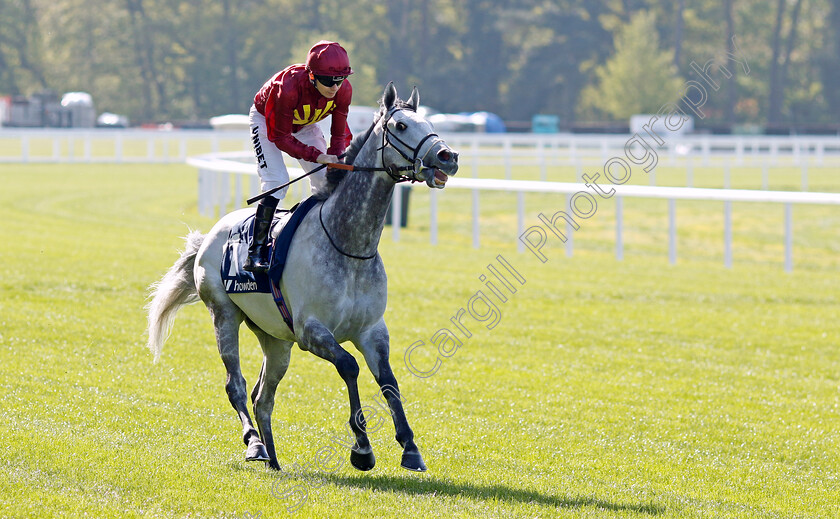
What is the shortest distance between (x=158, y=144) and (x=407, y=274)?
29.0 meters

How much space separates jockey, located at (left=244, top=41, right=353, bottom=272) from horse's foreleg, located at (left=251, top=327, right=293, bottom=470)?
0.52 m

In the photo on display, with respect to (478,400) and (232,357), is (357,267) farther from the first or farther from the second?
(478,400)

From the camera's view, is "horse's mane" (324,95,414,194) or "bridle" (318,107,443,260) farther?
"horse's mane" (324,95,414,194)

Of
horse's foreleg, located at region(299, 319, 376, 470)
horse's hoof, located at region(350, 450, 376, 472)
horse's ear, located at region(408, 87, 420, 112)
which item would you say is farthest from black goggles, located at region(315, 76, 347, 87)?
horse's hoof, located at region(350, 450, 376, 472)

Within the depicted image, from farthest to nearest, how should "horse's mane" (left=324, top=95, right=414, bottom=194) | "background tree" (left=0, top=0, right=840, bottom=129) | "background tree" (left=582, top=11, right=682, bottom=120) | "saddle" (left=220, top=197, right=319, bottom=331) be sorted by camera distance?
"background tree" (left=0, top=0, right=840, bottom=129), "background tree" (left=582, top=11, right=682, bottom=120), "saddle" (left=220, top=197, right=319, bottom=331), "horse's mane" (left=324, top=95, right=414, bottom=194)

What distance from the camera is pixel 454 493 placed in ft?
16.6

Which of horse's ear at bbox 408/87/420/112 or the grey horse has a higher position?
horse's ear at bbox 408/87/420/112

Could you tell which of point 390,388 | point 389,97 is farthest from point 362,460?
point 389,97

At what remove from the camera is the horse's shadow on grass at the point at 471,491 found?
4977 millimetres

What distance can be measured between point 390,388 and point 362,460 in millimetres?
356

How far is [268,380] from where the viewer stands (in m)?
5.71

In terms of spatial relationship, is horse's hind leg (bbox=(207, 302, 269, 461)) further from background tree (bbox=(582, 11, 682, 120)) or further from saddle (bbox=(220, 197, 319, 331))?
background tree (bbox=(582, 11, 682, 120))

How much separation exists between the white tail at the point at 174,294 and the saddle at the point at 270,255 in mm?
485

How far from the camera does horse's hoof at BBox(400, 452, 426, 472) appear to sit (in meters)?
5.05
